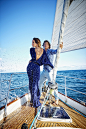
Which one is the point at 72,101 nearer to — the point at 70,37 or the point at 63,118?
the point at 63,118

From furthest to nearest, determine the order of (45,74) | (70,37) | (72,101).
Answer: (70,37) < (72,101) < (45,74)

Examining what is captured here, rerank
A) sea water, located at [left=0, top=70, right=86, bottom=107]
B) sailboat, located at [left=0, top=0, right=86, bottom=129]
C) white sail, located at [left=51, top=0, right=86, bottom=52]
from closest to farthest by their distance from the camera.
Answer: sailboat, located at [left=0, top=0, right=86, bottom=129], white sail, located at [left=51, top=0, right=86, bottom=52], sea water, located at [left=0, top=70, right=86, bottom=107]

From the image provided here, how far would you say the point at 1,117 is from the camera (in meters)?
1.01

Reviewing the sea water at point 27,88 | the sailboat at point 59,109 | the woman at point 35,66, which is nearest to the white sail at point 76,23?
the sailboat at point 59,109

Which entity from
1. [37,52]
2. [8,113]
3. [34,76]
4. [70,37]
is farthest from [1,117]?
[70,37]

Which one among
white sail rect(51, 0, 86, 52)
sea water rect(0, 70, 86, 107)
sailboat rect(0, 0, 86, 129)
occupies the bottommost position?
sea water rect(0, 70, 86, 107)

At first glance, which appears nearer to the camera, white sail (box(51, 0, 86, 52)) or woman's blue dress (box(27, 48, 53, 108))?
woman's blue dress (box(27, 48, 53, 108))

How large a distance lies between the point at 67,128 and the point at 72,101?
873mm

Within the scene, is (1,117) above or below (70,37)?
below

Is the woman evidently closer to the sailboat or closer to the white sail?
the sailboat

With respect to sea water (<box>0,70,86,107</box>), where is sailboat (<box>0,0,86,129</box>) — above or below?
above

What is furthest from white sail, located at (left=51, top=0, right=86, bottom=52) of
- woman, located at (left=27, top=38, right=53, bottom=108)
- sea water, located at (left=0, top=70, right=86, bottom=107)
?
woman, located at (left=27, top=38, right=53, bottom=108)

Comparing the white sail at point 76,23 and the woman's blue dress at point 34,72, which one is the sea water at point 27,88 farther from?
the white sail at point 76,23

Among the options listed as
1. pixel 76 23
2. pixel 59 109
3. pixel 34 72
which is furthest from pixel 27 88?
pixel 76 23
